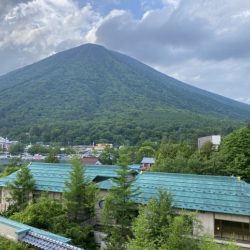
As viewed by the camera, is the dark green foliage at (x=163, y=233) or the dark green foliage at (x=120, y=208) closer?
the dark green foliage at (x=163, y=233)

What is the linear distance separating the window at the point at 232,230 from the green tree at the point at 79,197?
584cm

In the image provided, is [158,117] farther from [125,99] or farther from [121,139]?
[125,99]

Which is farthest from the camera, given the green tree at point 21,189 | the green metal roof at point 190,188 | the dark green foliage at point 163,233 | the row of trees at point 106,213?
the green tree at point 21,189

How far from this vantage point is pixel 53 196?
1816 centimetres

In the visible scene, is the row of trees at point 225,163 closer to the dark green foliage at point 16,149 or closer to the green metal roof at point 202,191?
the green metal roof at point 202,191

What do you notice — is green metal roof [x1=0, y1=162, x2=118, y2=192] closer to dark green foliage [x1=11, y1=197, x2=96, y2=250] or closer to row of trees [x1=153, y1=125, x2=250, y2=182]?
dark green foliage [x1=11, y1=197, x2=96, y2=250]

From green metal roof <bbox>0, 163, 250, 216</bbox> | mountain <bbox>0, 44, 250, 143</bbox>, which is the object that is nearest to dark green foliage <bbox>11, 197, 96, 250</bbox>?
green metal roof <bbox>0, 163, 250, 216</bbox>

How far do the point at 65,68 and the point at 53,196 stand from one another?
132 metres

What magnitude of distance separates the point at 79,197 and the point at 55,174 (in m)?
3.96

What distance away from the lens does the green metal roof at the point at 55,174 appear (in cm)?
1823

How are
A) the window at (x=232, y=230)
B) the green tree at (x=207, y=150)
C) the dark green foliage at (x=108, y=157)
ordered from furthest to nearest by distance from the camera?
the dark green foliage at (x=108, y=157), the green tree at (x=207, y=150), the window at (x=232, y=230)

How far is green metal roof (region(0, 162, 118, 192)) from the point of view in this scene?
Result: 59.8 ft

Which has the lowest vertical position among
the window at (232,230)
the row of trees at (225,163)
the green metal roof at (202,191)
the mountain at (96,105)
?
the window at (232,230)

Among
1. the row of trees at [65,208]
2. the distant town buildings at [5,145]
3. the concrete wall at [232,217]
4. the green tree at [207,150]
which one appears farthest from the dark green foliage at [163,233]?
the distant town buildings at [5,145]
